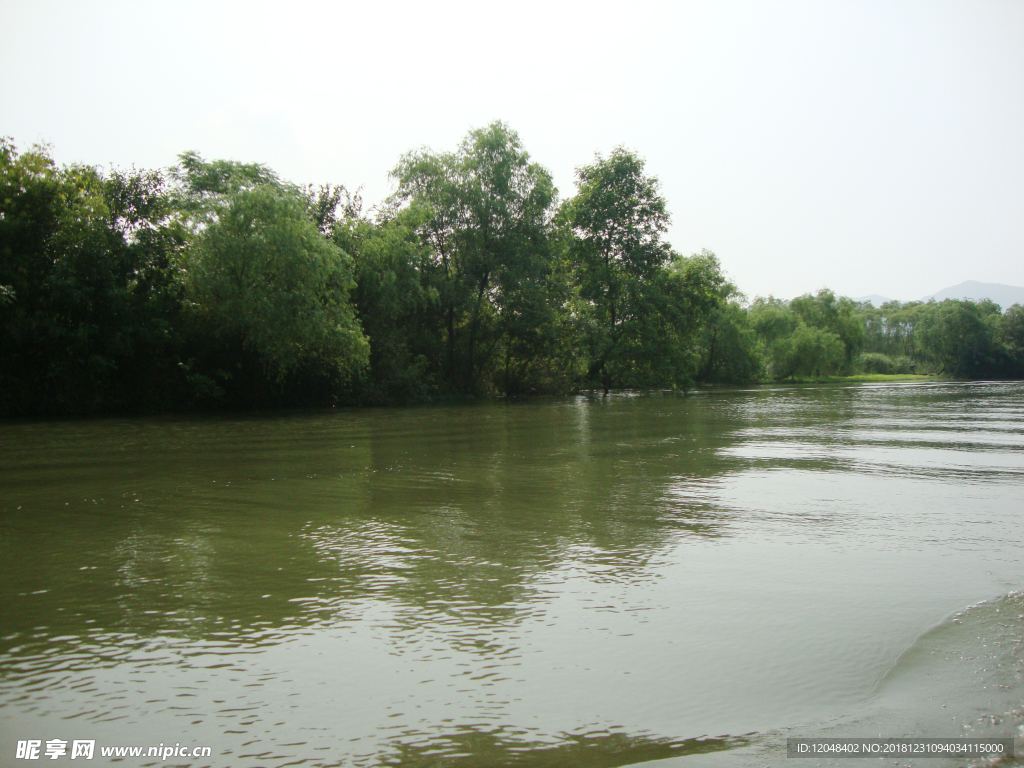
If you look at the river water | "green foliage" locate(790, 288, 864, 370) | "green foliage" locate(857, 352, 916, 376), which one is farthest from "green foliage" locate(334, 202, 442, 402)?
"green foliage" locate(857, 352, 916, 376)

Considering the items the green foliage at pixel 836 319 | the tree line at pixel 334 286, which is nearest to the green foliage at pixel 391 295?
the tree line at pixel 334 286

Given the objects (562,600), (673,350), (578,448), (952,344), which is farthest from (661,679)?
(952,344)

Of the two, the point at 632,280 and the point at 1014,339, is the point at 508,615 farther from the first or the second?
the point at 1014,339

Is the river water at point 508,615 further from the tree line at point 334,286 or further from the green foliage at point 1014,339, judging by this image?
the green foliage at point 1014,339

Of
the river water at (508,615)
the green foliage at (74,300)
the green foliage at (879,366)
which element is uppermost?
the green foliage at (74,300)

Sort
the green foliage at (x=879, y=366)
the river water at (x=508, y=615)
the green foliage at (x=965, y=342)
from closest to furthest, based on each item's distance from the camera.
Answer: the river water at (x=508, y=615) → the green foliage at (x=965, y=342) → the green foliage at (x=879, y=366)

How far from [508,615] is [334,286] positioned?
1292 inches

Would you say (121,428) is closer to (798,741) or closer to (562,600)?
(562,600)

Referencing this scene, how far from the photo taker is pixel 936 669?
412 cm

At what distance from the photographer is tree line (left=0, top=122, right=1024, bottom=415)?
31.5 metres

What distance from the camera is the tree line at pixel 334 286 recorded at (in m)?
31.5

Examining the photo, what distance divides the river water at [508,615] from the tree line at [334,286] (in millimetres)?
22281

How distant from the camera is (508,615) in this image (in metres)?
5.19

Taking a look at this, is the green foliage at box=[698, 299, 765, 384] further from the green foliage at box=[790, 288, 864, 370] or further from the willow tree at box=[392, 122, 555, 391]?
the willow tree at box=[392, 122, 555, 391]
